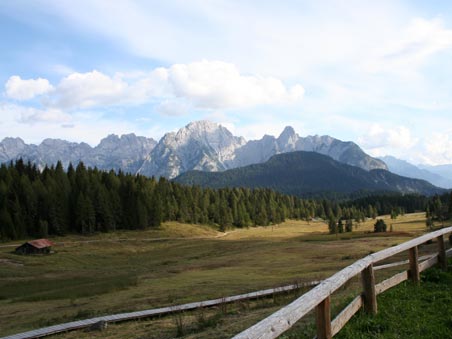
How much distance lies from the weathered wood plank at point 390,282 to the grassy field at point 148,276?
454cm

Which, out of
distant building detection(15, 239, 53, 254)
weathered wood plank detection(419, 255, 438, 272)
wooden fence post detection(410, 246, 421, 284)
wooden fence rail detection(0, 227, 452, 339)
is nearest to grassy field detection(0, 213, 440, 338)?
distant building detection(15, 239, 53, 254)

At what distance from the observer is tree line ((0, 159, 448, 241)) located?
105625mm

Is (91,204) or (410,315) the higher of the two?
(91,204)

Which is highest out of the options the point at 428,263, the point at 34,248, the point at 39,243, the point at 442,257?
the point at 442,257

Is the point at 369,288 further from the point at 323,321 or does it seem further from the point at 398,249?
the point at 323,321

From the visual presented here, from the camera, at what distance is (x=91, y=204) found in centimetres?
11231

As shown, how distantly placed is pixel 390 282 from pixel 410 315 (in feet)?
5.85

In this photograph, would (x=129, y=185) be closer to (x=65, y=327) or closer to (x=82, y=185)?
(x=82, y=185)

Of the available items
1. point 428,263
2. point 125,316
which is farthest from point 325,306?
point 125,316

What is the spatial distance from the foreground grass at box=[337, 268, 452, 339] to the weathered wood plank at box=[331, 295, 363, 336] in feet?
0.79

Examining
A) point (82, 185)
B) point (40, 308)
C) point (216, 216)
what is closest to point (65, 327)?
point (40, 308)

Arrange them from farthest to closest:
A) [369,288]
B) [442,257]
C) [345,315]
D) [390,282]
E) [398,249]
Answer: [442,257], [390,282], [398,249], [369,288], [345,315]

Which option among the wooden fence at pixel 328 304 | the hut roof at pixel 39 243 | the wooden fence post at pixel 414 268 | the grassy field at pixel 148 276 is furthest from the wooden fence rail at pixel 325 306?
the hut roof at pixel 39 243

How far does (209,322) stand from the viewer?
1543 cm
